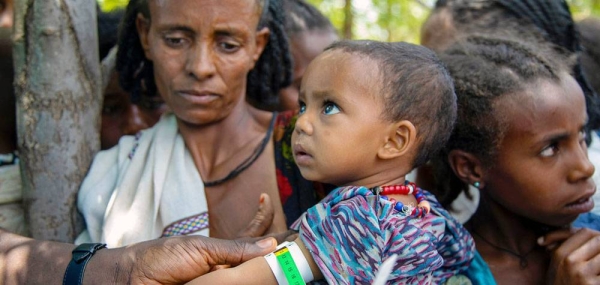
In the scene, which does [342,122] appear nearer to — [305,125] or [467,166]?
[305,125]

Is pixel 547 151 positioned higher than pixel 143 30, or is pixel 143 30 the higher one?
pixel 143 30

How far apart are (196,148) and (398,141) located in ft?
3.74

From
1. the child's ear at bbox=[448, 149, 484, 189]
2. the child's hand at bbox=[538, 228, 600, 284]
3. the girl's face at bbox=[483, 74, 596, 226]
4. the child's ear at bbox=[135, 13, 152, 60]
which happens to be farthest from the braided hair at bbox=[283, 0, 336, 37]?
the child's hand at bbox=[538, 228, 600, 284]

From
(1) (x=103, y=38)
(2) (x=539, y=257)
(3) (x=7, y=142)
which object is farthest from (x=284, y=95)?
(2) (x=539, y=257)

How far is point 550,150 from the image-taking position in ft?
8.29

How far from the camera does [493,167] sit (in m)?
2.61

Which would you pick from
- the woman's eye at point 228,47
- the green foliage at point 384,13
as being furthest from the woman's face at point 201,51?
the green foliage at point 384,13

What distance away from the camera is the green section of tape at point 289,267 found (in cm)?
200

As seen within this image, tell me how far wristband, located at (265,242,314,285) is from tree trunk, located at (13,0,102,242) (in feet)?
3.99

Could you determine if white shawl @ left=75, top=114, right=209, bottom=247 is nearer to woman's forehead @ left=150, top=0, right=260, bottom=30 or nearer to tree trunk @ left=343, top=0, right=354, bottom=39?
woman's forehead @ left=150, top=0, right=260, bottom=30

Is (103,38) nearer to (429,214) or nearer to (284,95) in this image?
(284,95)

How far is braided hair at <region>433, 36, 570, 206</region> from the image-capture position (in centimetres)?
258

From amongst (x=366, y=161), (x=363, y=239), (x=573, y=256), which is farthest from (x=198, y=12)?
(x=573, y=256)

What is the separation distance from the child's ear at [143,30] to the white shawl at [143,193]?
381 mm
